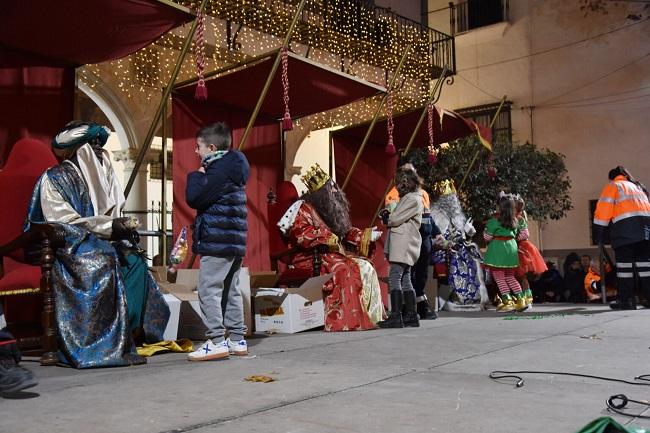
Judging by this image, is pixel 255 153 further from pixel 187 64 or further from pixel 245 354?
pixel 245 354

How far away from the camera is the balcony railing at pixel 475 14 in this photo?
744 inches

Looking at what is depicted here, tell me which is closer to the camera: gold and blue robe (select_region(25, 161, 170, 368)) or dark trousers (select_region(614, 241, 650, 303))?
gold and blue robe (select_region(25, 161, 170, 368))

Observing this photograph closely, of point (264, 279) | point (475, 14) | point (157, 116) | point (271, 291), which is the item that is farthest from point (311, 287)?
point (475, 14)

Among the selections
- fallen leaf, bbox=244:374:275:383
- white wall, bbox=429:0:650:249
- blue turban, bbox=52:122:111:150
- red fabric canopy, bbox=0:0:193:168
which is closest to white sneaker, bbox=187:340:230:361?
fallen leaf, bbox=244:374:275:383

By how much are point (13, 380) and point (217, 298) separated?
149 cm

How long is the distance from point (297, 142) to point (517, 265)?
15.7ft

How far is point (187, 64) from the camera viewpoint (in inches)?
366

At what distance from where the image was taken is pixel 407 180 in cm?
631

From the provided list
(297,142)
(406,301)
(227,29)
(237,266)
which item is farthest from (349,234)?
(297,142)

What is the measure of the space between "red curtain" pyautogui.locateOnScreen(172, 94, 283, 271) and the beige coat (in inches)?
65.1

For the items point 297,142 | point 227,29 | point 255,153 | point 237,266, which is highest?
point 227,29

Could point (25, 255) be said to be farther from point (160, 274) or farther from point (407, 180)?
point (407, 180)

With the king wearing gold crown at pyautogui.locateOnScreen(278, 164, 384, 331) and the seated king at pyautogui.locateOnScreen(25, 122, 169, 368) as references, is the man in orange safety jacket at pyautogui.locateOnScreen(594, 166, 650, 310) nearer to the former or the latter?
the king wearing gold crown at pyautogui.locateOnScreen(278, 164, 384, 331)

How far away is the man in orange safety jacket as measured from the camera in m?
8.05
